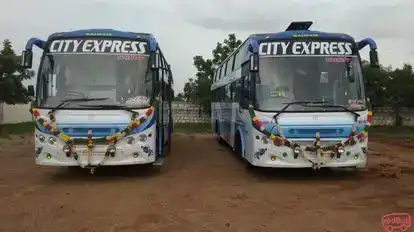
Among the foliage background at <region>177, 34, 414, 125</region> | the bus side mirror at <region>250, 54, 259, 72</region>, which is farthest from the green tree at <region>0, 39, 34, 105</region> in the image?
the bus side mirror at <region>250, 54, 259, 72</region>

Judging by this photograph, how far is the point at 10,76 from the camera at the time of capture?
2916 cm

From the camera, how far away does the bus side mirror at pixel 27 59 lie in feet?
36.0

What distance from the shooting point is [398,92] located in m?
33.9

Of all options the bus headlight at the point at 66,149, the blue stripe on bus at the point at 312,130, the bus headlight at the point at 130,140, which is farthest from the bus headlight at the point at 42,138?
the blue stripe on bus at the point at 312,130

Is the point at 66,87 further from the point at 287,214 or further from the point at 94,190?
the point at 287,214

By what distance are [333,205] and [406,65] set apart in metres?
30.1

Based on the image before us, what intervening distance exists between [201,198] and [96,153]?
2813mm

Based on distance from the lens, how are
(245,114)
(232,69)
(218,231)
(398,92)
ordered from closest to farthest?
1. (218,231)
2. (245,114)
3. (232,69)
4. (398,92)

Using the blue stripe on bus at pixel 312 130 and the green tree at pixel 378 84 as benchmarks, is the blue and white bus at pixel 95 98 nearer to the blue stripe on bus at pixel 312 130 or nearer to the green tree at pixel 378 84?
the blue stripe on bus at pixel 312 130

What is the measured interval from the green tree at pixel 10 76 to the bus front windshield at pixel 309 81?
788 inches

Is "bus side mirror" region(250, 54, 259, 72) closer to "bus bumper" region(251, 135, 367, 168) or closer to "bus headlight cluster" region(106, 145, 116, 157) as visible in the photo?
"bus bumper" region(251, 135, 367, 168)

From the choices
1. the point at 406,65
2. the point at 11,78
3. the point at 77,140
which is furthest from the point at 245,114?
the point at 406,65

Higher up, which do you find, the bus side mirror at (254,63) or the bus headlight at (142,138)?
the bus side mirror at (254,63)

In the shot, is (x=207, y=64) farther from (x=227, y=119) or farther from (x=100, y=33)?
(x=100, y=33)
